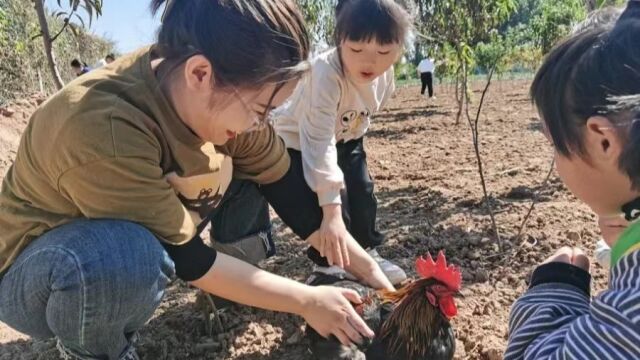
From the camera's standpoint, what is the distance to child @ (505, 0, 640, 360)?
1.02 meters

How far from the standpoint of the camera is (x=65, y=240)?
1479mm

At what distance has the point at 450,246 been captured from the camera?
2.93 m

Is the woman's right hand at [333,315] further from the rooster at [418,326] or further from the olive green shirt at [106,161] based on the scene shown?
the olive green shirt at [106,161]

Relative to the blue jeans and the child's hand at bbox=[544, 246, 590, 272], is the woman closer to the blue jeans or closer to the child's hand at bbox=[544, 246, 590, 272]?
the blue jeans

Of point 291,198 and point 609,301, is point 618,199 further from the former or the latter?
point 291,198

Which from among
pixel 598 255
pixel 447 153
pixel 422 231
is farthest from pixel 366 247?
pixel 447 153

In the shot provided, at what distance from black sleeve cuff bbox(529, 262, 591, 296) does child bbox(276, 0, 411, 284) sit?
30.7 inches

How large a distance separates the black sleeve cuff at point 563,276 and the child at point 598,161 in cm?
6

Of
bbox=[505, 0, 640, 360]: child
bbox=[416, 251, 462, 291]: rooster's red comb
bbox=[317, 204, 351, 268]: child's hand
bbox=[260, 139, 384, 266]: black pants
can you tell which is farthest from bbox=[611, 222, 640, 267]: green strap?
bbox=[260, 139, 384, 266]: black pants

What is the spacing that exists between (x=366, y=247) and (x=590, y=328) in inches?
71.1

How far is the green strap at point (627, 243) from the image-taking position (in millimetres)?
1037

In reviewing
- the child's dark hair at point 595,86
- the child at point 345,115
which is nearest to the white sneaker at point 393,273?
the child at point 345,115

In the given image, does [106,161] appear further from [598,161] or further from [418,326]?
[598,161]

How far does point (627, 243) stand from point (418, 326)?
0.78m
